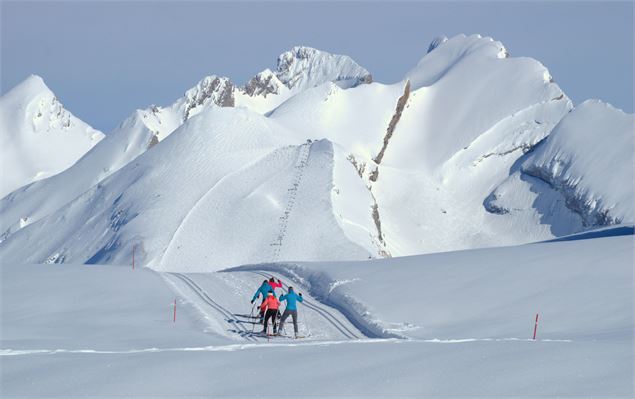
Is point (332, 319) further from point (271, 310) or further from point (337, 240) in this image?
point (337, 240)

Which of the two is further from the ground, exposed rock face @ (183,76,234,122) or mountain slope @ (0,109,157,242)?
exposed rock face @ (183,76,234,122)

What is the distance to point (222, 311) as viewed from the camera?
2922 cm

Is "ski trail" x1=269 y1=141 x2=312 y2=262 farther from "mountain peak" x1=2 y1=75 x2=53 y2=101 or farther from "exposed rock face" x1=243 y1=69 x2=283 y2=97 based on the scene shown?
"mountain peak" x1=2 y1=75 x2=53 y2=101

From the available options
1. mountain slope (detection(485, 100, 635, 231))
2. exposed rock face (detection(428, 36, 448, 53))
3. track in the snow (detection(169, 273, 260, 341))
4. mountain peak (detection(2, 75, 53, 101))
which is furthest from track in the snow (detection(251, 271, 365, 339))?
mountain peak (detection(2, 75, 53, 101))

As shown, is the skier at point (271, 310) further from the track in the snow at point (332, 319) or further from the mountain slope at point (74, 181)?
the mountain slope at point (74, 181)

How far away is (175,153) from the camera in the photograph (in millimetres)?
86562

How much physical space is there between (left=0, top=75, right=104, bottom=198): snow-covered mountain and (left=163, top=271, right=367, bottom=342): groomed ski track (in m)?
144

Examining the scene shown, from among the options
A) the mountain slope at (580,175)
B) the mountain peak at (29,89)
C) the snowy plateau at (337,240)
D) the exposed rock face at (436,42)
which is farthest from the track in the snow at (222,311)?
the mountain peak at (29,89)

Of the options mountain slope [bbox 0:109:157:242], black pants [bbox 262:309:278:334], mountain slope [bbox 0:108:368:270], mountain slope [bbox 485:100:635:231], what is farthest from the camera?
mountain slope [bbox 0:109:157:242]

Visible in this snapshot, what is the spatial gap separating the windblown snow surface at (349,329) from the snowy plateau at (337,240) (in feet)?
0.28

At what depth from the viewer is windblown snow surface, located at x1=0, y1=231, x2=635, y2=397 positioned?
55.6 feet

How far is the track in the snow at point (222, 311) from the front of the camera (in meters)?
26.1

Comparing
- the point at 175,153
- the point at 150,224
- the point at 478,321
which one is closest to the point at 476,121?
the point at 175,153

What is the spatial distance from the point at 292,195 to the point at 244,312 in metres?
45.7
